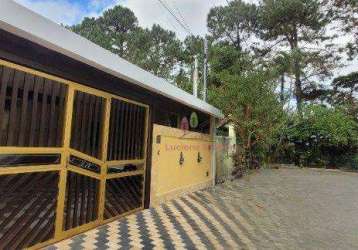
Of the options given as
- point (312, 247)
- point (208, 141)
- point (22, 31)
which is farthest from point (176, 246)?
point (208, 141)

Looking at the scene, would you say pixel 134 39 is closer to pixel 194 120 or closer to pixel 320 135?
pixel 320 135

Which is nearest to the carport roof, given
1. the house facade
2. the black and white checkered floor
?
the house facade

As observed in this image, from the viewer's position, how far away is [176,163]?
9711 millimetres

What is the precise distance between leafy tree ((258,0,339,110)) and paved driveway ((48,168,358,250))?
17785 mm

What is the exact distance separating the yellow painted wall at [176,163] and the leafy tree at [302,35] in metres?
18.1

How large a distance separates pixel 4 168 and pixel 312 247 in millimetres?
4822

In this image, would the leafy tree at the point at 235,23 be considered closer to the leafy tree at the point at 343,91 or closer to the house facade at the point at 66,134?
the leafy tree at the point at 343,91

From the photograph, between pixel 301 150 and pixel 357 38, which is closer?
pixel 301 150

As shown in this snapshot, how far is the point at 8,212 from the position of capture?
14.4ft

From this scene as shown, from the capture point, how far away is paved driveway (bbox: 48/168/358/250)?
19.0 feet

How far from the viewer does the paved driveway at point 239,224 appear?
5777 millimetres

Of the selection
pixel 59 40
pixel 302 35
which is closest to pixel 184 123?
pixel 59 40

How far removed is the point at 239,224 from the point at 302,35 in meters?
24.9

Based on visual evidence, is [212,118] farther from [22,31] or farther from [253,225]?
[22,31]
